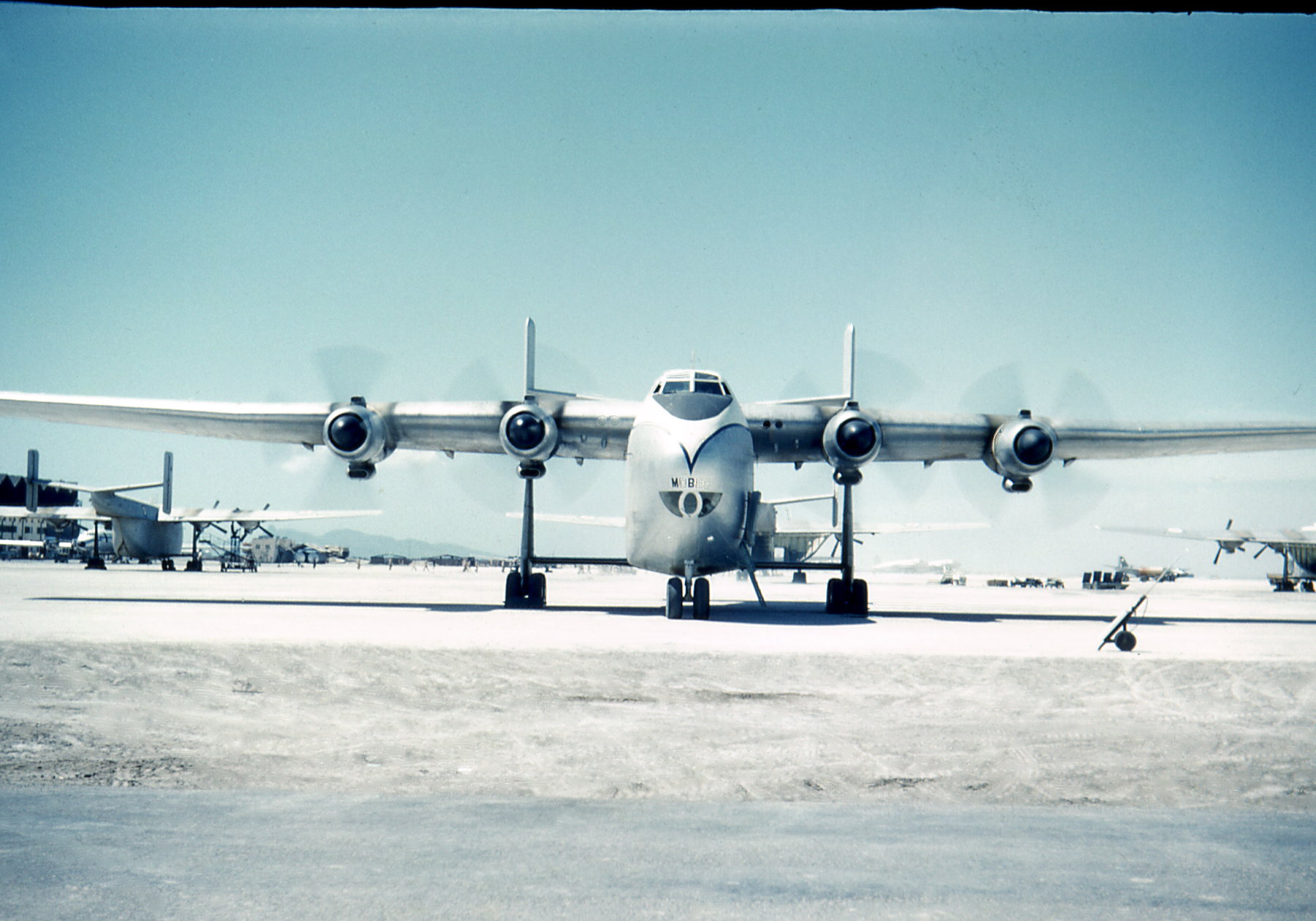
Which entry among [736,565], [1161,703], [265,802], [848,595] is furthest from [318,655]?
[848,595]

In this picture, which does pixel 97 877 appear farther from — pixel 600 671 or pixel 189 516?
pixel 189 516

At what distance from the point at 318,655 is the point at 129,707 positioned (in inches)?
92.8

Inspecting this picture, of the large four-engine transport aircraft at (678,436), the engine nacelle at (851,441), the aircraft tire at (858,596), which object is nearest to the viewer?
the large four-engine transport aircraft at (678,436)

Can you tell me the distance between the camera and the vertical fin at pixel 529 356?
21.3 metres

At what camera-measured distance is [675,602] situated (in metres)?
17.0

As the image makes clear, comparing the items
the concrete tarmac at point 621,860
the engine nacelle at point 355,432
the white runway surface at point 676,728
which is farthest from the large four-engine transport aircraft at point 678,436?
the concrete tarmac at point 621,860

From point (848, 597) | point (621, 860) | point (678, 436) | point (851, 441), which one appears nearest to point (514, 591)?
point (678, 436)

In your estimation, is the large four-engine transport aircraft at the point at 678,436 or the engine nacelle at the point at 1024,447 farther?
the engine nacelle at the point at 1024,447

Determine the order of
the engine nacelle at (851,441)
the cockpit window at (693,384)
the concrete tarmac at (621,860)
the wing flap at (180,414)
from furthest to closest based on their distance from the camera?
the engine nacelle at (851,441)
the wing flap at (180,414)
the cockpit window at (693,384)
the concrete tarmac at (621,860)

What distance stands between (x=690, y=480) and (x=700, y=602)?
235 centimetres

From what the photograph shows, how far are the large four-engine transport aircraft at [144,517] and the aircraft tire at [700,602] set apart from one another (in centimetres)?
3329

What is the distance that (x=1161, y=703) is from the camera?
820 cm

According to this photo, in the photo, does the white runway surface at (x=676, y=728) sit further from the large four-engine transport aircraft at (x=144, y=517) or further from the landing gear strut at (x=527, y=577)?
the large four-engine transport aircraft at (x=144, y=517)

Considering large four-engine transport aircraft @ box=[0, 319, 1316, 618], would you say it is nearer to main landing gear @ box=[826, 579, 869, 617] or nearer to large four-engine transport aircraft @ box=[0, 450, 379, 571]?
main landing gear @ box=[826, 579, 869, 617]
